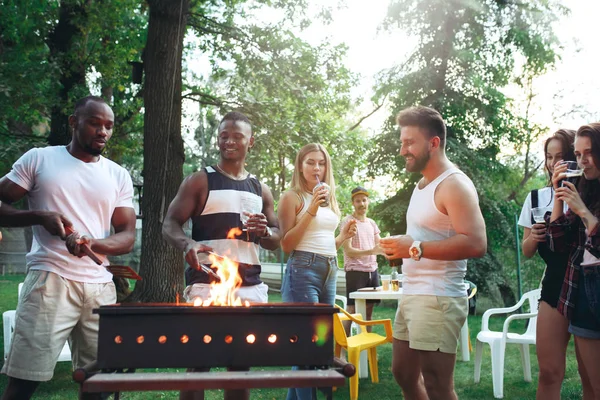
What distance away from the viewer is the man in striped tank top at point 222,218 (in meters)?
3.21

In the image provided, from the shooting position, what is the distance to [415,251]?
2.96 metres

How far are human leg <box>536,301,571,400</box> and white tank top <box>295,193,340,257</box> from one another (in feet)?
5.46

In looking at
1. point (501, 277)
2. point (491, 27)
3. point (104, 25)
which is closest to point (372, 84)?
point (491, 27)

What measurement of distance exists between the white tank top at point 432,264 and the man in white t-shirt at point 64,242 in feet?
5.54

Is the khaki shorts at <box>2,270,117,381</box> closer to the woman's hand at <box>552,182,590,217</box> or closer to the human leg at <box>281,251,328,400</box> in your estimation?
the human leg at <box>281,251,328,400</box>

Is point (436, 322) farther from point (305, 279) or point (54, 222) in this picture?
point (54, 222)

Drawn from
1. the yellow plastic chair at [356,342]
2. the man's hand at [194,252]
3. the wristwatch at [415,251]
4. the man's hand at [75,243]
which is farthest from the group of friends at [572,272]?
the man's hand at [75,243]

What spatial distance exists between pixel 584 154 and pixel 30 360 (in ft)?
10.7

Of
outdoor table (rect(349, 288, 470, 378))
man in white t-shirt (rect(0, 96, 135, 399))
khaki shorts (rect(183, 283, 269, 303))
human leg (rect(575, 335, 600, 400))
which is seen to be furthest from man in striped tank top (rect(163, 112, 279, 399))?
outdoor table (rect(349, 288, 470, 378))

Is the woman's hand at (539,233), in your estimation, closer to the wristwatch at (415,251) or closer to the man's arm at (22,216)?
the wristwatch at (415,251)

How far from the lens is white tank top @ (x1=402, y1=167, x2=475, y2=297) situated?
9.90ft

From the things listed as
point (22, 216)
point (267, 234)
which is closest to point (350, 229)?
point (267, 234)

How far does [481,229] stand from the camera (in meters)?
2.89

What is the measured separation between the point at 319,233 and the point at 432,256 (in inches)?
57.2
